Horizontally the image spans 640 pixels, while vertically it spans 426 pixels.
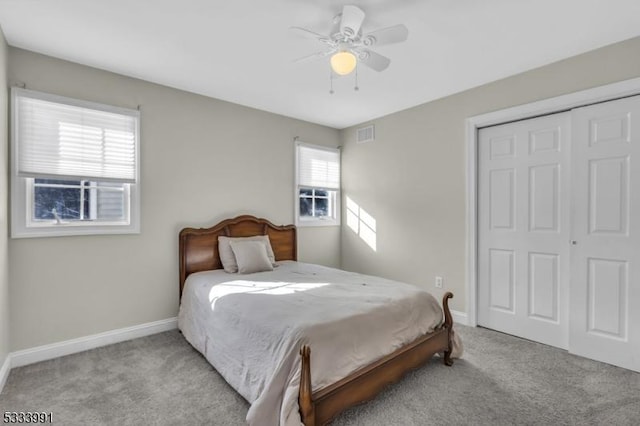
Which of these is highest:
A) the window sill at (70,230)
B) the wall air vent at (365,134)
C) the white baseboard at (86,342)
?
the wall air vent at (365,134)

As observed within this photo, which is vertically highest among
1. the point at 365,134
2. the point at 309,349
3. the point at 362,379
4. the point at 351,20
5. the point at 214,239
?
the point at 351,20

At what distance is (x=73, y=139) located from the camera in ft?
9.29

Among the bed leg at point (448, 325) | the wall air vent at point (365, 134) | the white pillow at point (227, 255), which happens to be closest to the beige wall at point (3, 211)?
the white pillow at point (227, 255)

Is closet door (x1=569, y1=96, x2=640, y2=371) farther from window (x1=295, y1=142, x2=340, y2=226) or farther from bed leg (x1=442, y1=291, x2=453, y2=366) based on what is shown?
window (x1=295, y1=142, x2=340, y2=226)

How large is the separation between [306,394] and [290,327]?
1.21 feet

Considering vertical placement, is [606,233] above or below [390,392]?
above

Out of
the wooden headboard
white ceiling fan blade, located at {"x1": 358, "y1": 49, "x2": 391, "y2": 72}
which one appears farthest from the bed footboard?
the wooden headboard

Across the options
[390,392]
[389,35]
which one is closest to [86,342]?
[390,392]

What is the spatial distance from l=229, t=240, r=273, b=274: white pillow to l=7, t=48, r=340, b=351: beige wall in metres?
0.50

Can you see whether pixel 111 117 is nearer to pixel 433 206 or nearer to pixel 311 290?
pixel 311 290

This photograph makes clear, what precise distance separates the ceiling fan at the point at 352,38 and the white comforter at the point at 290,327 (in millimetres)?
1647

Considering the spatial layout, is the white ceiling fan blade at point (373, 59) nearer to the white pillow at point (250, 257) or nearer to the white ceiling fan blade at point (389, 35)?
the white ceiling fan blade at point (389, 35)

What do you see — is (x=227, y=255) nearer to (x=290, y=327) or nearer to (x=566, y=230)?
(x=290, y=327)

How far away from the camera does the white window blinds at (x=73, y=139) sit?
262cm
